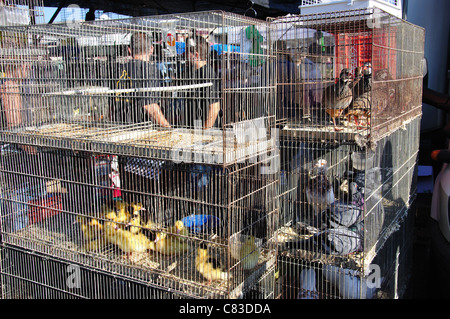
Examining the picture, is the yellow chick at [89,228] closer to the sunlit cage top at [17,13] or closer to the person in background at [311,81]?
the person in background at [311,81]

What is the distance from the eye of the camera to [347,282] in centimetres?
379

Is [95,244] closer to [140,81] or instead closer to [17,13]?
[140,81]

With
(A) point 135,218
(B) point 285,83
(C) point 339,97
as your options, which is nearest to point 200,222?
(A) point 135,218

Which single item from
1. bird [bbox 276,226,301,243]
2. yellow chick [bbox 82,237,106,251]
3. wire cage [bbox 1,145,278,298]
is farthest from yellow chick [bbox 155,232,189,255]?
bird [bbox 276,226,301,243]

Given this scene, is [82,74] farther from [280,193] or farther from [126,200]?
[280,193]

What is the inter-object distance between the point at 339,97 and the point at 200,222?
1.73m

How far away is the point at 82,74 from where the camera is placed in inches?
160

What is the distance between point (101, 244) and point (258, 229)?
56.7 inches

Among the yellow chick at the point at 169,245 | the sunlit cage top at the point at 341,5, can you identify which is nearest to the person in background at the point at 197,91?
the yellow chick at the point at 169,245

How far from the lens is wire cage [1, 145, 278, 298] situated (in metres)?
3.35

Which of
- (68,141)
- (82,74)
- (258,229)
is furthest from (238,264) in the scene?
(82,74)

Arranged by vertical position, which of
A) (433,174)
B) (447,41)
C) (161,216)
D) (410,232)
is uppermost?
(447,41)

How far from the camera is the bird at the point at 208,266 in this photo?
3.38 meters

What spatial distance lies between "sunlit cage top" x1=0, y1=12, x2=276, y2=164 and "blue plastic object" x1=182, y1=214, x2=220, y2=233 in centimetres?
51
